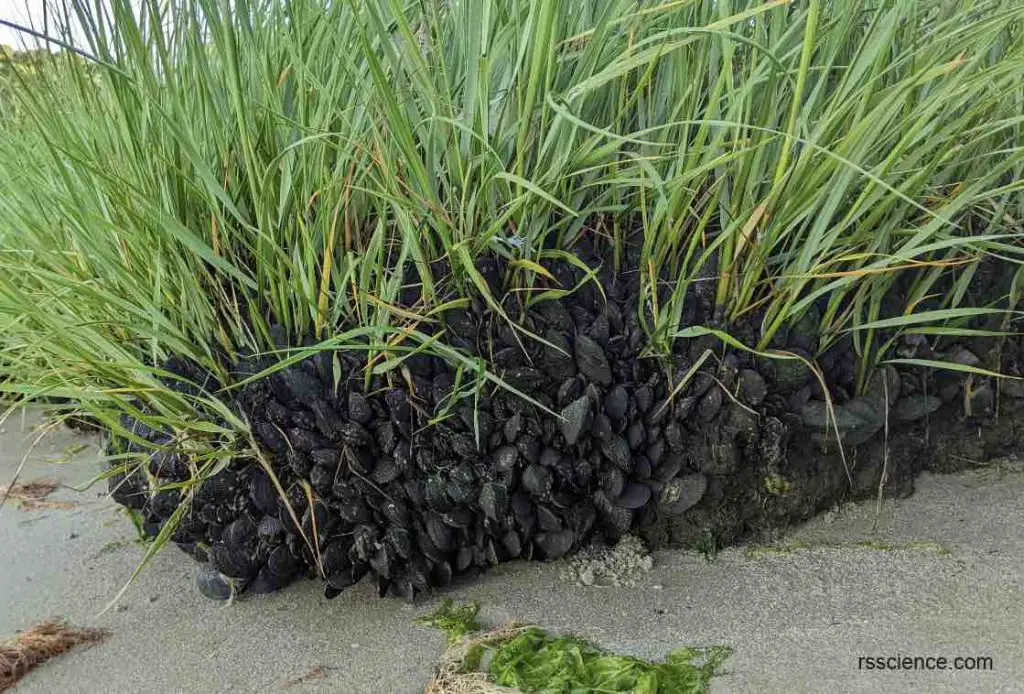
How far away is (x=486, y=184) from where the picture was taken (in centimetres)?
124

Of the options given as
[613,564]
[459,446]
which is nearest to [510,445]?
[459,446]

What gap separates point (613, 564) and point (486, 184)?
0.62 meters

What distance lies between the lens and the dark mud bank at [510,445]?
1316 millimetres

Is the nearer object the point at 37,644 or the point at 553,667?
the point at 553,667

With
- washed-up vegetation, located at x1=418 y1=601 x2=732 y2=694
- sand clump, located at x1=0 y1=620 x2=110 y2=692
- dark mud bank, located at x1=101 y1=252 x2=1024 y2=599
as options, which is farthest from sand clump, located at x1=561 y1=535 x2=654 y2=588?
sand clump, located at x1=0 y1=620 x2=110 y2=692

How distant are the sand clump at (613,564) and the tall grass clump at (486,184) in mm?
332

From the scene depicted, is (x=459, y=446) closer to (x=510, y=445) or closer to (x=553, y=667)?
(x=510, y=445)

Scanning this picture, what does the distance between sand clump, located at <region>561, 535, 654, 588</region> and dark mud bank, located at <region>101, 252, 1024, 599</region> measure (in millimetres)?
31

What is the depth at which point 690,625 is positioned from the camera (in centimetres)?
123

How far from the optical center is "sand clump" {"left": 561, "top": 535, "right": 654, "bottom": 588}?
137 centimetres

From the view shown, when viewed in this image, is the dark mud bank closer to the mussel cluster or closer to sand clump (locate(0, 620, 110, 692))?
the mussel cluster

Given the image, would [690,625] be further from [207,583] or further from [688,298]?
[207,583]

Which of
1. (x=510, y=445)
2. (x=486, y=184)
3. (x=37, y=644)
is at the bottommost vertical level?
(x=37, y=644)

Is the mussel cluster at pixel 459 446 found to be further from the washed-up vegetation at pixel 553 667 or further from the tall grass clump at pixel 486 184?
the washed-up vegetation at pixel 553 667
